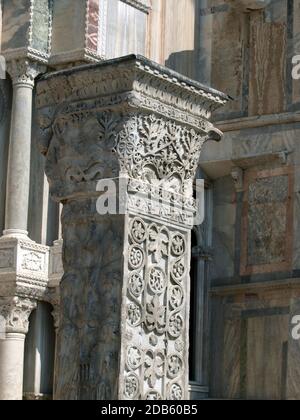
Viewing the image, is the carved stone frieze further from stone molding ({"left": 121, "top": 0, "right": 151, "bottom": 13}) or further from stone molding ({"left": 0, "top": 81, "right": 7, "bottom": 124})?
stone molding ({"left": 121, "top": 0, "right": 151, "bottom": 13})

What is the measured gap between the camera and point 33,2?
14.3m

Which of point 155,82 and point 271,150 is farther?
point 271,150

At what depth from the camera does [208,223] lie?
51.0 feet

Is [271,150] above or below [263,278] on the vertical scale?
above

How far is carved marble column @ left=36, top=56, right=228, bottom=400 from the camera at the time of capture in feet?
26.3

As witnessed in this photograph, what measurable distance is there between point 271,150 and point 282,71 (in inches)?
31.2

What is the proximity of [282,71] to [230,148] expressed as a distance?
0.93m

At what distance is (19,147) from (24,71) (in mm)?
715

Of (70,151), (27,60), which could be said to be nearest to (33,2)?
(27,60)

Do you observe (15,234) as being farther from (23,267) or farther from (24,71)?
(24,71)
